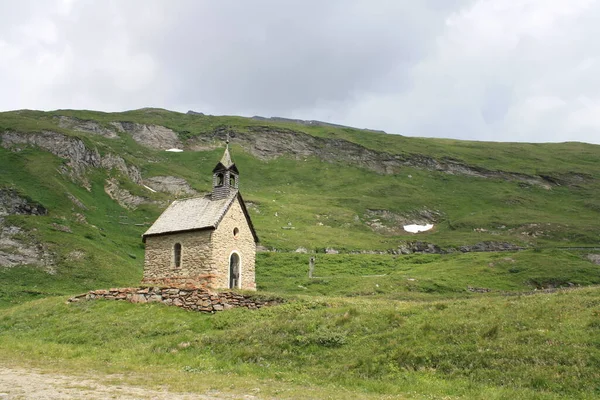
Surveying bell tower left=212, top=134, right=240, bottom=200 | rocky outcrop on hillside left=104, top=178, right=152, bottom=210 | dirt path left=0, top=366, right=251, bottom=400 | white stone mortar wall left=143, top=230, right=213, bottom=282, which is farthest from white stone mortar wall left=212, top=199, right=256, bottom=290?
rocky outcrop on hillside left=104, top=178, right=152, bottom=210

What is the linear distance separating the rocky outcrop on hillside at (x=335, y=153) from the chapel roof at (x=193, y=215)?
11084 centimetres

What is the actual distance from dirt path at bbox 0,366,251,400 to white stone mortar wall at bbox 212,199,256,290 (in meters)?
18.2

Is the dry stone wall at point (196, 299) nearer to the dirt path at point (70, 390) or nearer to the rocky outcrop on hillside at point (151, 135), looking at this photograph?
the dirt path at point (70, 390)

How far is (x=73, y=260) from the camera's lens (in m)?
50.4

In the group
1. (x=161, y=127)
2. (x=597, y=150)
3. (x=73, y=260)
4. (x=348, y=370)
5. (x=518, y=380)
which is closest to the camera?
(x=518, y=380)

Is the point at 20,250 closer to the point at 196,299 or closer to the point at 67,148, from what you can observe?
the point at 196,299

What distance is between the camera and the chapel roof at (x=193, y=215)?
35.4 metres

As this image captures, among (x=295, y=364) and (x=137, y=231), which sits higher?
(x=137, y=231)

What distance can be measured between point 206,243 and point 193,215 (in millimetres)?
3309

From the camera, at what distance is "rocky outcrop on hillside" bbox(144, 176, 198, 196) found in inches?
4124

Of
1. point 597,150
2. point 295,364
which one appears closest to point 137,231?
point 295,364

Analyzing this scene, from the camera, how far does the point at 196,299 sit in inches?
1159

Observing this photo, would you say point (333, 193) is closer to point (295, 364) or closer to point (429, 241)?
point (429, 241)

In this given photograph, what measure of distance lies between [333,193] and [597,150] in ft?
400
